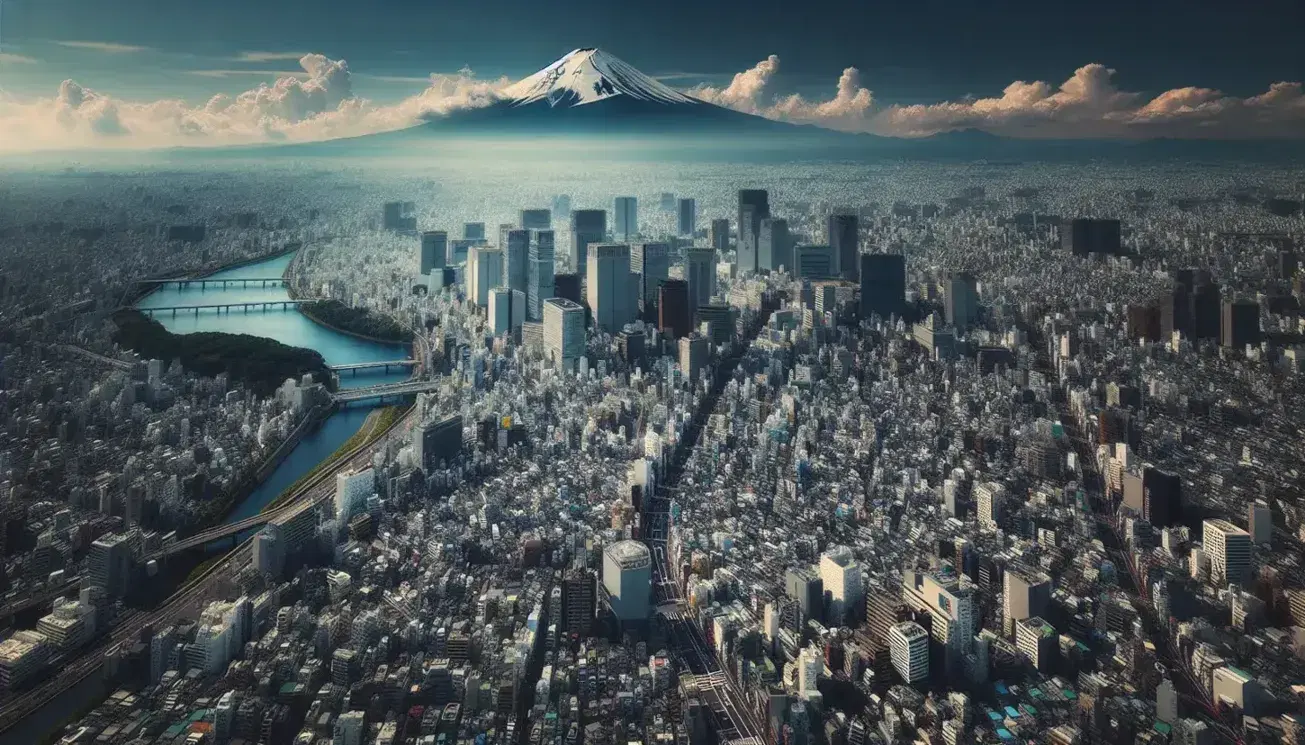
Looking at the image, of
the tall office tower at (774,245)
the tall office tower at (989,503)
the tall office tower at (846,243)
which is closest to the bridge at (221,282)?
the tall office tower at (774,245)

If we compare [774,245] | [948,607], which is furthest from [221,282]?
[948,607]

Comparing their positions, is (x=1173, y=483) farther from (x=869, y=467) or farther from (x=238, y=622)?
(x=238, y=622)

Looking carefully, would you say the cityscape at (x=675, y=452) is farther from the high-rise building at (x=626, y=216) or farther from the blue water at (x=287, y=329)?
the high-rise building at (x=626, y=216)

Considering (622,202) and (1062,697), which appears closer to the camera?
(1062,697)

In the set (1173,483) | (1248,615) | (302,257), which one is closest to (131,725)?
(1248,615)

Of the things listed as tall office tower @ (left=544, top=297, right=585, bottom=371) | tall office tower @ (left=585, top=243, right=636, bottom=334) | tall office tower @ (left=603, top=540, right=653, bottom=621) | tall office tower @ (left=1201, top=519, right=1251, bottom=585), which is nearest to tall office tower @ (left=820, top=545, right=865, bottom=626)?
tall office tower @ (left=603, top=540, right=653, bottom=621)

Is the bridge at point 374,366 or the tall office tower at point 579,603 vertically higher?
the bridge at point 374,366

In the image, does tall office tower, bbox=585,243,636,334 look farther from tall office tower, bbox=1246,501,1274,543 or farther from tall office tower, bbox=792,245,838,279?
tall office tower, bbox=1246,501,1274,543
